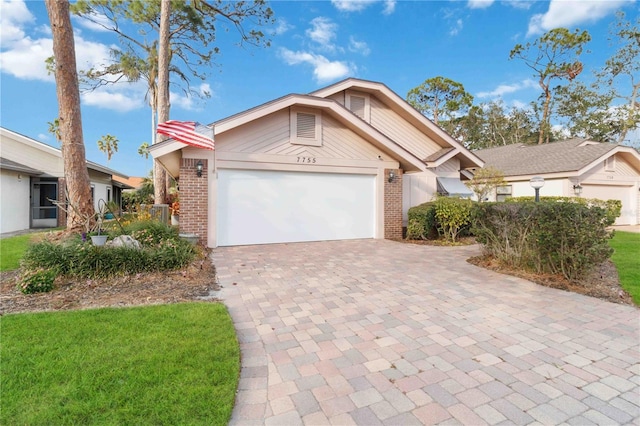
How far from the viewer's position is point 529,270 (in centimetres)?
687

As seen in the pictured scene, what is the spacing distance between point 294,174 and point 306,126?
5.77 ft

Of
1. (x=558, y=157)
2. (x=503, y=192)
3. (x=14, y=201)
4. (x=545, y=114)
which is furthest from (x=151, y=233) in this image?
(x=545, y=114)

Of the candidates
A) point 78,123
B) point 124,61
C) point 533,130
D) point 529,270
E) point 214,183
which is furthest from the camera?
point 533,130

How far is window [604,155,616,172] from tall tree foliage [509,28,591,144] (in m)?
17.8

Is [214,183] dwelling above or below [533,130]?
below

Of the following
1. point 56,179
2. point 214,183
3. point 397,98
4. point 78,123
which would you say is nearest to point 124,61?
point 56,179

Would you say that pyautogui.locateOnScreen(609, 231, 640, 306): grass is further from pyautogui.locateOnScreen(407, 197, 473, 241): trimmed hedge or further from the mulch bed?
the mulch bed

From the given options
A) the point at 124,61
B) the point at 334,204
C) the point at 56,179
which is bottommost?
the point at 334,204

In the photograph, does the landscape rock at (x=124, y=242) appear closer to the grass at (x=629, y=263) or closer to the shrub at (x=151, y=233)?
the shrub at (x=151, y=233)

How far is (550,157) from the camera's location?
20.3 metres

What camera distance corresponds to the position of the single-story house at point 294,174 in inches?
383

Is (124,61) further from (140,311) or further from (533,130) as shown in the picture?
(533,130)

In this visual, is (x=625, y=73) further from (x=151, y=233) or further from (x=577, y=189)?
(x=151, y=233)

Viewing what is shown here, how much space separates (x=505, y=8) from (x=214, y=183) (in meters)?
14.3
